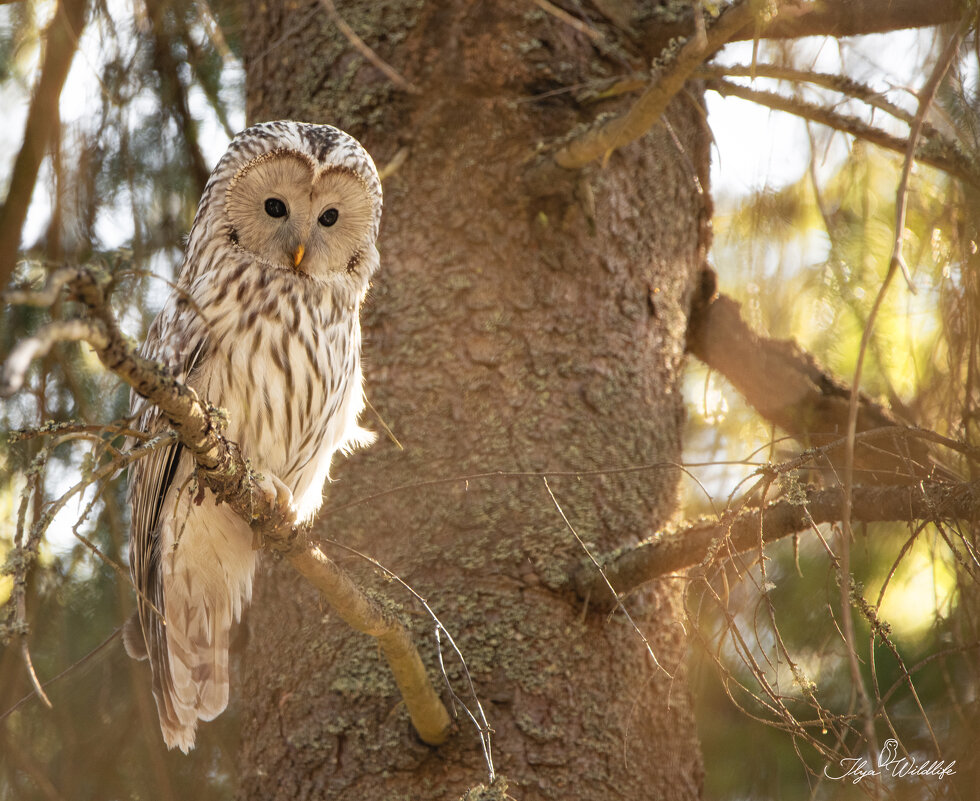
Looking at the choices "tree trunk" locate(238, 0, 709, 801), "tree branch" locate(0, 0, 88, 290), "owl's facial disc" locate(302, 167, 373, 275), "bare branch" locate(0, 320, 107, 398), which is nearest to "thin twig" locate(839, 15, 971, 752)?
"bare branch" locate(0, 320, 107, 398)

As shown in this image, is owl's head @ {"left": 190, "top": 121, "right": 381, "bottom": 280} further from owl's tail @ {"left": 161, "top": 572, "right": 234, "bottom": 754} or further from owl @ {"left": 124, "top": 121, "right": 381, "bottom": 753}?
owl's tail @ {"left": 161, "top": 572, "right": 234, "bottom": 754}

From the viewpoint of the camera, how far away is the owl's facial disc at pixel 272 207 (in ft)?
8.85

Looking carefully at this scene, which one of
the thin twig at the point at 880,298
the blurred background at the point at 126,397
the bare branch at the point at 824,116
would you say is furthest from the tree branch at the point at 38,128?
the thin twig at the point at 880,298

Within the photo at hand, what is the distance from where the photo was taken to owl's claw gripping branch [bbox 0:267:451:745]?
0.98 m

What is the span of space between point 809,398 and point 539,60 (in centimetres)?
125

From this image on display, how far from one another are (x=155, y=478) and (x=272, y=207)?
0.80m

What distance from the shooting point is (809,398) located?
9.35 feet

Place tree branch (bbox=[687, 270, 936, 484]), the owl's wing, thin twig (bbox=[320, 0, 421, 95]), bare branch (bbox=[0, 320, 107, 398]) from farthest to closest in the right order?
tree branch (bbox=[687, 270, 936, 484])
the owl's wing
thin twig (bbox=[320, 0, 421, 95])
bare branch (bbox=[0, 320, 107, 398])

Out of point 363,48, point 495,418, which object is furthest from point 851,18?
point 495,418

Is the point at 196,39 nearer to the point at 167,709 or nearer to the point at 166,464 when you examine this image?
the point at 166,464

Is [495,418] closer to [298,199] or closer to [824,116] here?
[298,199]

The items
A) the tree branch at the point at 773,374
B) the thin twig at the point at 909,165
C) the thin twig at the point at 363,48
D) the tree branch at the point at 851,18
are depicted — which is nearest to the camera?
Answer: the thin twig at the point at 909,165

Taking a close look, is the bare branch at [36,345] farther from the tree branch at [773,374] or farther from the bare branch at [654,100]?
the tree branch at [773,374]

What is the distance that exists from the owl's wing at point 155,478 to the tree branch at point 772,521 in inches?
42.5
